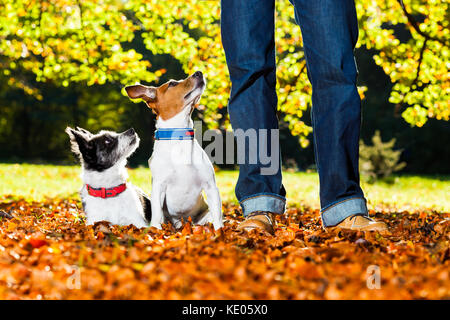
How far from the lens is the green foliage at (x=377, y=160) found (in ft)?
45.3

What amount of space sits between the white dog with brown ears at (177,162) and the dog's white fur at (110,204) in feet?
0.72

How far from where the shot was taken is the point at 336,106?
2.96 meters

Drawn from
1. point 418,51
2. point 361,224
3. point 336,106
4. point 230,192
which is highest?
point 418,51

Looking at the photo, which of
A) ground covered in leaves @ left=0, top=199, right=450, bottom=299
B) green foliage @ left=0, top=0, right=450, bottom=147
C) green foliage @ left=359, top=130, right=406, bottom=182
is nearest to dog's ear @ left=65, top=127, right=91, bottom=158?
ground covered in leaves @ left=0, top=199, right=450, bottom=299

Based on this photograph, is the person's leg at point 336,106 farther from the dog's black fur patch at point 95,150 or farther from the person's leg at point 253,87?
the dog's black fur patch at point 95,150

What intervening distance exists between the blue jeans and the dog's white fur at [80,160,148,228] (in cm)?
80

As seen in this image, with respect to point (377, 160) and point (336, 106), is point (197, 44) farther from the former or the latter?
point (377, 160)

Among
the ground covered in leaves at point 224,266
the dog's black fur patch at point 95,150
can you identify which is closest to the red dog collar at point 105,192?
the dog's black fur patch at point 95,150

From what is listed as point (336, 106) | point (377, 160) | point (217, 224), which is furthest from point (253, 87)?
point (377, 160)

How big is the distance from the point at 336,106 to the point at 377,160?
1197 centimetres

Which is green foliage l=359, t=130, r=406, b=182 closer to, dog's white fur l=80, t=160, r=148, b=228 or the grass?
the grass

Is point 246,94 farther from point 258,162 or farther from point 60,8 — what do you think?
point 60,8

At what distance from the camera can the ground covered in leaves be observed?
1.83m
